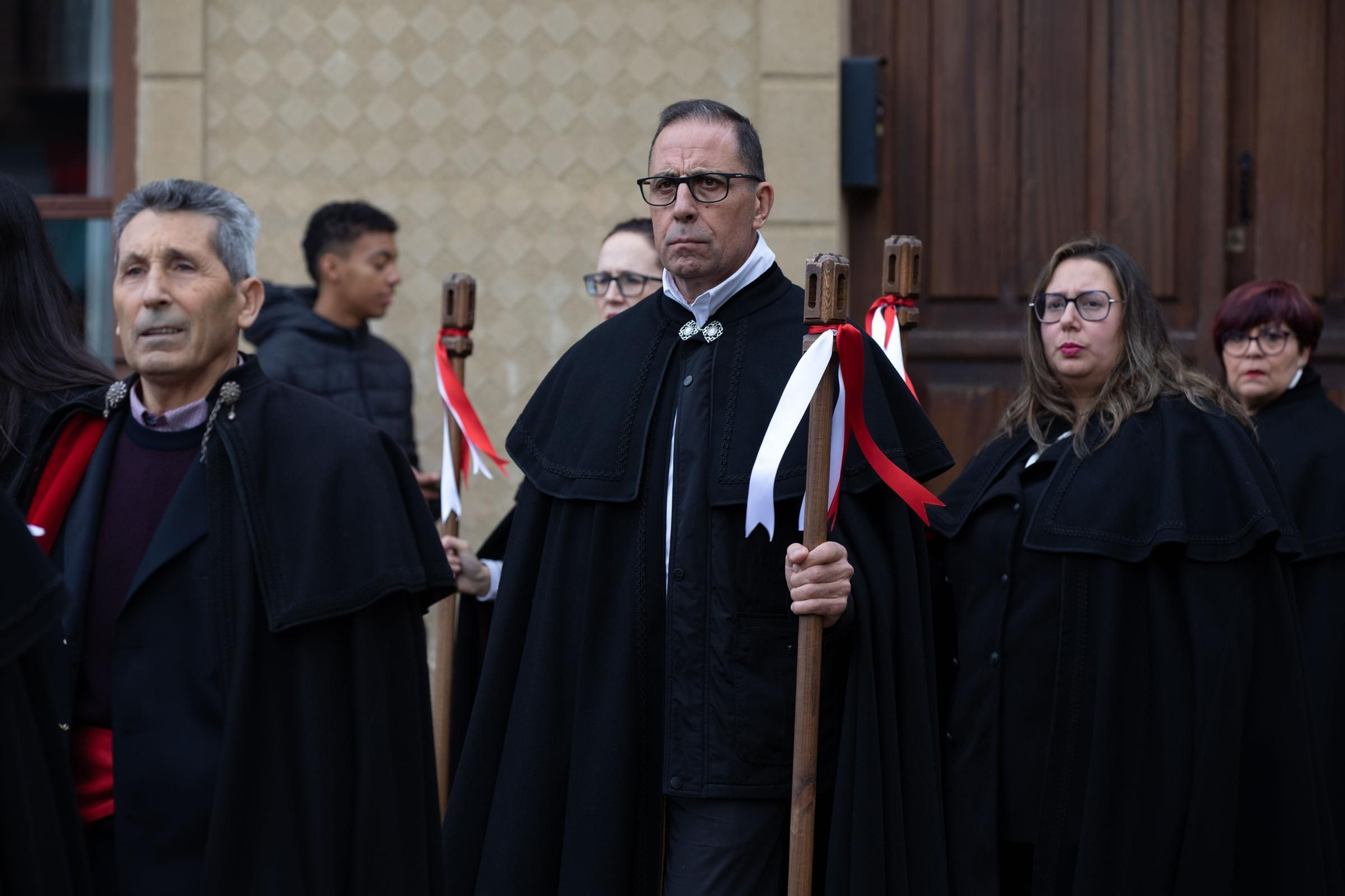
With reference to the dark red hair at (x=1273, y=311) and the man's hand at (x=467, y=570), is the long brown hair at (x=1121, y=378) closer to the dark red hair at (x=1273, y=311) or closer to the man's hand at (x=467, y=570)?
the dark red hair at (x=1273, y=311)

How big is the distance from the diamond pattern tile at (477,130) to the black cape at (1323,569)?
233cm

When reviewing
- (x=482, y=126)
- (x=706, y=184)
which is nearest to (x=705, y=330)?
(x=706, y=184)

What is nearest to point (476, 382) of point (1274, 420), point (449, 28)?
point (449, 28)

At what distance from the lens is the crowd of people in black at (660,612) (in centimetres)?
277

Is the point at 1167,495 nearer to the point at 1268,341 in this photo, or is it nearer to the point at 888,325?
→ the point at 888,325

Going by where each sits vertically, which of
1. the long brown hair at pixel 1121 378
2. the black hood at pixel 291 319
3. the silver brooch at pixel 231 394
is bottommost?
the silver brooch at pixel 231 394

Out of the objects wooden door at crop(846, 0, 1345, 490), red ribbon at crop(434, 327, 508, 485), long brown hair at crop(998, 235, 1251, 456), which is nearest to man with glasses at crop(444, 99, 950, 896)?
long brown hair at crop(998, 235, 1251, 456)

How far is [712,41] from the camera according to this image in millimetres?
6180

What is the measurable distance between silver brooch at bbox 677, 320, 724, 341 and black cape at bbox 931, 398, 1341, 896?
980 mm

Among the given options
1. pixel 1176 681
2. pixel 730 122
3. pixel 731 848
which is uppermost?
pixel 730 122

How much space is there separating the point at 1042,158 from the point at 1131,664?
9.21ft

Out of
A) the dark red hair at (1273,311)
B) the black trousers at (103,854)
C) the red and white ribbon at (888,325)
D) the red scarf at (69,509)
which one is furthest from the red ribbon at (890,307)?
the black trousers at (103,854)

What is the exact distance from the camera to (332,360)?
570 centimetres

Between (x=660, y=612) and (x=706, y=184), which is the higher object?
(x=706, y=184)
